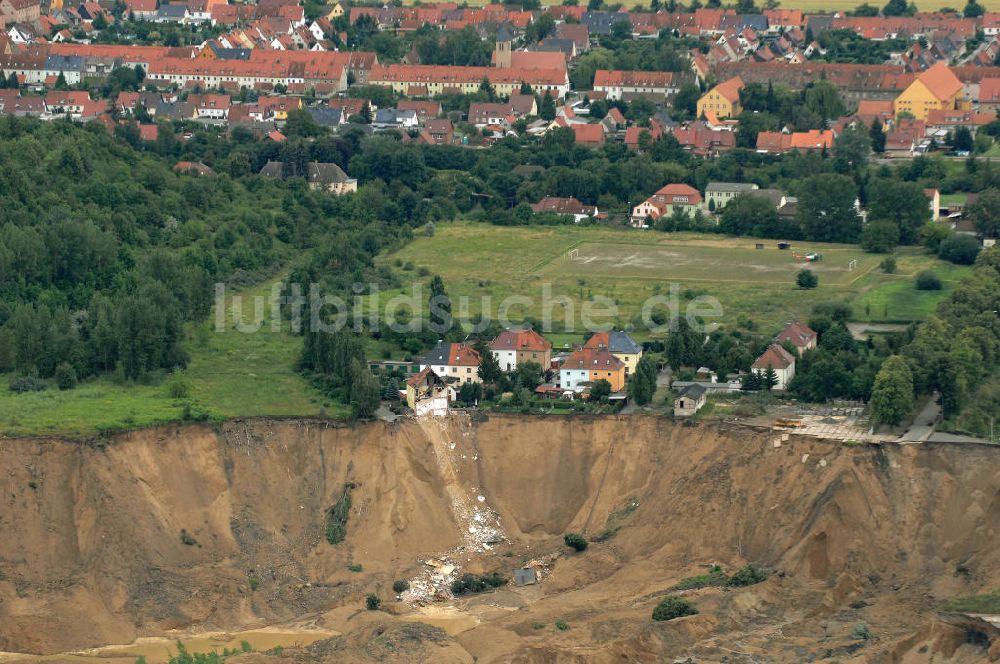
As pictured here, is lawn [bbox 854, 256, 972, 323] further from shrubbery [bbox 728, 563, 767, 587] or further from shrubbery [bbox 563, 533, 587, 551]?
shrubbery [bbox 728, 563, 767, 587]

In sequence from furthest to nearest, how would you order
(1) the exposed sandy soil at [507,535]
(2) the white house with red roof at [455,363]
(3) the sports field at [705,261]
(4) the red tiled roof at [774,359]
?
(3) the sports field at [705,261], (2) the white house with red roof at [455,363], (4) the red tiled roof at [774,359], (1) the exposed sandy soil at [507,535]

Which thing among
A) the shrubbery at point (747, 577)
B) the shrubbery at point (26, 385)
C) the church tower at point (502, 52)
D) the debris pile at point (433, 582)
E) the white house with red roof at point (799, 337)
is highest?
the church tower at point (502, 52)

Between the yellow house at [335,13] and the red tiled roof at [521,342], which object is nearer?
the red tiled roof at [521,342]

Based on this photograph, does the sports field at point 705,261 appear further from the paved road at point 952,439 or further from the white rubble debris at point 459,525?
the white rubble debris at point 459,525

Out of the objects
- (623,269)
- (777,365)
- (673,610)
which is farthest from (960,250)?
(673,610)

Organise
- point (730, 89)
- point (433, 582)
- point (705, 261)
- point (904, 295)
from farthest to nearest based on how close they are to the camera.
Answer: point (730, 89), point (705, 261), point (904, 295), point (433, 582)

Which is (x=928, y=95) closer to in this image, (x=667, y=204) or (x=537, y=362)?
(x=667, y=204)

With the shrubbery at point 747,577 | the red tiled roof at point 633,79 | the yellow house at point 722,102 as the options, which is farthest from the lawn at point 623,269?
the red tiled roof at point 633,79

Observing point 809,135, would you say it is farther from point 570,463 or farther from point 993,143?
point 570,463
